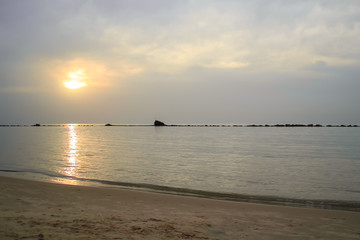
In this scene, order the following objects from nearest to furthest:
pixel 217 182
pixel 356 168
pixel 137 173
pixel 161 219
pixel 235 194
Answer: pixel 161 219 → pixel 235 194 → pixel 217 182 → pixel 137 173 → pixel 356 168

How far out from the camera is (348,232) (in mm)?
9023

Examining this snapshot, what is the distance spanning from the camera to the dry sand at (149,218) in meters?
7.83

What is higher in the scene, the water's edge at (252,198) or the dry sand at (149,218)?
the dry sand at (149,218)

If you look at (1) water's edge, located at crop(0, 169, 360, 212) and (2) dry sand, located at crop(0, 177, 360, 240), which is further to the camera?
(1) water's edge, located at crop(0, 169, 360, 212)

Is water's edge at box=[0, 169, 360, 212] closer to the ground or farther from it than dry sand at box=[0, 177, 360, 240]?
closer to the ground

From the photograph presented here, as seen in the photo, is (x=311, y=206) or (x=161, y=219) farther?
(x=311, y=206)

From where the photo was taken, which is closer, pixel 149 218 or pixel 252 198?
pixel 149 218

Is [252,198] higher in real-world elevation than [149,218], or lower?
lower

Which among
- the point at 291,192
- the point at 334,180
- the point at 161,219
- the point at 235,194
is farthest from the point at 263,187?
the point at 161,219

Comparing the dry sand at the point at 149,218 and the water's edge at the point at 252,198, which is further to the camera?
the water's edge at the point at 252,198

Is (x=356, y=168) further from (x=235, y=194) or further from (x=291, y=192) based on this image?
(x=235, y=194)

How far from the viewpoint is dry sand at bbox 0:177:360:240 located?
7.83 m

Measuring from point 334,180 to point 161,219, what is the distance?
15642 mm

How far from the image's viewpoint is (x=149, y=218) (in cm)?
967
